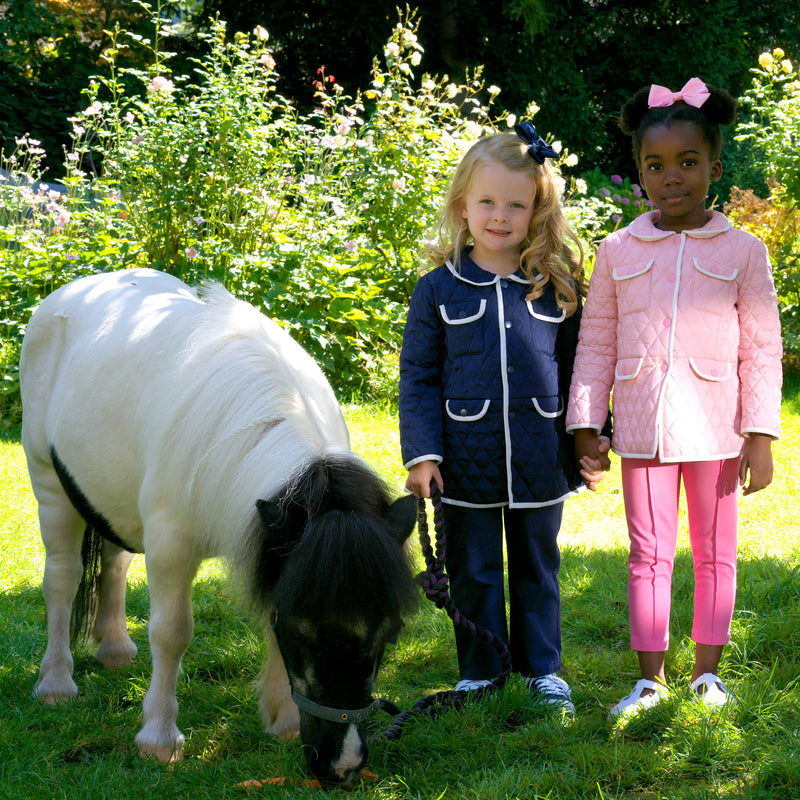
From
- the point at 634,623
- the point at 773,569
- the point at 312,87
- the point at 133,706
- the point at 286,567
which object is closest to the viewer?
the point at 286,567

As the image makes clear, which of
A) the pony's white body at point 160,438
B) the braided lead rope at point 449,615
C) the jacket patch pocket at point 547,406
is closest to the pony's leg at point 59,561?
the pony's white body at point 160,438

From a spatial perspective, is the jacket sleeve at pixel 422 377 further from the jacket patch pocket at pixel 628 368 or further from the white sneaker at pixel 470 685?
the white sneaker at pixel 470 685

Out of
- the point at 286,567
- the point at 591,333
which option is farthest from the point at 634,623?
the point at 286,567

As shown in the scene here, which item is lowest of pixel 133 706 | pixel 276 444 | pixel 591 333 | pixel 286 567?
pixel 133 706

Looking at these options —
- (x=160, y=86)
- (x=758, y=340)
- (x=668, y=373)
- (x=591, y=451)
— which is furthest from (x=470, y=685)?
(x=160, y=86)

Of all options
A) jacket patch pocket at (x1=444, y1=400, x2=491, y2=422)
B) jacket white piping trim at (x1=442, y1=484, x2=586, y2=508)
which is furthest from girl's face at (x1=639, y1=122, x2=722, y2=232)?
jacket white piping trim at (x1=442, y1=484, x2=586, y2=508)

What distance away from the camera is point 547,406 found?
301 centimetres

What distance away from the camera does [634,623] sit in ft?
9.69

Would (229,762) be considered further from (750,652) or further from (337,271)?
(337,271)

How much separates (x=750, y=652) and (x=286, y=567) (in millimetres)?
1955

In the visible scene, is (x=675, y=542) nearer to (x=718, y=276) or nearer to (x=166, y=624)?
(x=718, y=276)

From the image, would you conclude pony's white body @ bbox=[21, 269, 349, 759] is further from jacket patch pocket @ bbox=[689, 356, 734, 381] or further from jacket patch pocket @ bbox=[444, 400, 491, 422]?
jacket patch pocket @ bbox=[689, 356, 734, 381]

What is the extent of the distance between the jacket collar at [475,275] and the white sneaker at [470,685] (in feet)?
4.45

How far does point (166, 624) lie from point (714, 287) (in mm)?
1992
